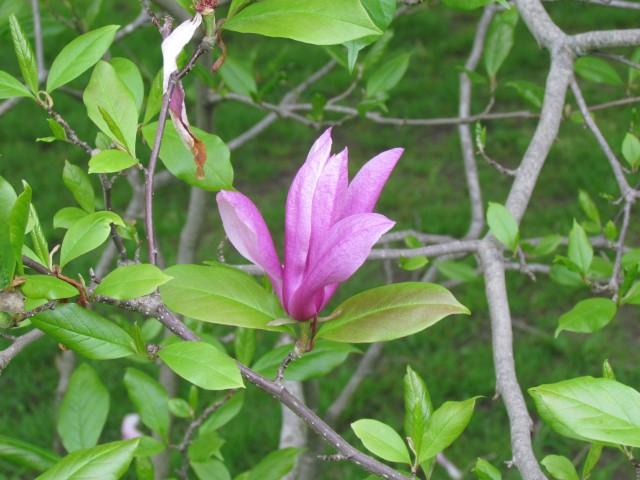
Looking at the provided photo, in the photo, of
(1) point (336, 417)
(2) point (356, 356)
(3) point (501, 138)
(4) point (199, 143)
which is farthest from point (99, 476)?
(3) point (501, 138)

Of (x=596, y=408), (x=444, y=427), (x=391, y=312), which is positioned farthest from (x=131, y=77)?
(x=596, y=408)

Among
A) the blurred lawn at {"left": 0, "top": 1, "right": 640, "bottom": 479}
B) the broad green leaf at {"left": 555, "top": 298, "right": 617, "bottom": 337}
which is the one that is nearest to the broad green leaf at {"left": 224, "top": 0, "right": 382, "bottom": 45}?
the broad green leaf at {"left": 555, "top": 298, "right": 617, "bottom": 337}

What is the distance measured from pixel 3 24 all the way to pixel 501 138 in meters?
3.87

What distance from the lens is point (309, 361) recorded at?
1346mm

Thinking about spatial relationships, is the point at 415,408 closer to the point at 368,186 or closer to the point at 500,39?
the point at 368,186

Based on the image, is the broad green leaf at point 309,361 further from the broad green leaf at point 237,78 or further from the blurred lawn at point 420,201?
the blurred lawn at point 420,201

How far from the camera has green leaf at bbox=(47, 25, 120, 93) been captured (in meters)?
1.16

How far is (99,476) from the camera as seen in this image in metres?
0.80

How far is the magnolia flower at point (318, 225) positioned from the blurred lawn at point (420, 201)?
1583mm

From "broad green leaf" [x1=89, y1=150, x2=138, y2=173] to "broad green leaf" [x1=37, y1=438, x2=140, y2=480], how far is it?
0.33m

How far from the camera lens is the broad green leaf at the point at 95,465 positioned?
80cm

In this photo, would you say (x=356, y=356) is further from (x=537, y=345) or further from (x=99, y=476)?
(x=99, y=476)

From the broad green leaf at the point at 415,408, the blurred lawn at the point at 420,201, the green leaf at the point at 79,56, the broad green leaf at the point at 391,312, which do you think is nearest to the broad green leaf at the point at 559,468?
the broad green leaf at the point at 415,408

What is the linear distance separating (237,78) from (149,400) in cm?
98
